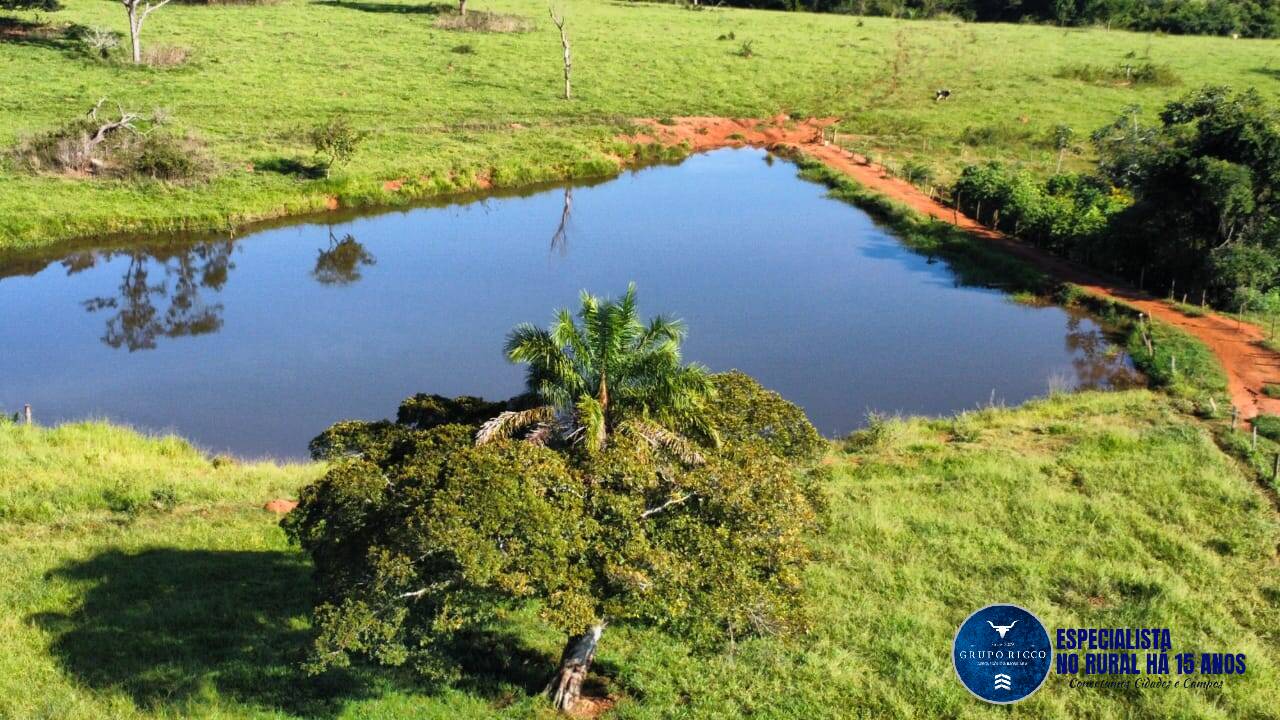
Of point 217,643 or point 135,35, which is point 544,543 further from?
point 135,35

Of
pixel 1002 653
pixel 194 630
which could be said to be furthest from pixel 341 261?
pixel 1002 653

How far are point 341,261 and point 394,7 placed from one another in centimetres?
4037

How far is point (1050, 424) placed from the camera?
21.2 meters

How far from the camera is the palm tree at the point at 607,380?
11445 millimetres

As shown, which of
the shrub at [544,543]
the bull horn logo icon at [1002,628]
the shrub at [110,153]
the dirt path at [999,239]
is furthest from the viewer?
the shrub at [110,153]

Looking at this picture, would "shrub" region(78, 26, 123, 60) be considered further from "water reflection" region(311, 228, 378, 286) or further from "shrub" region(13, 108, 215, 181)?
"water reflection" region(311, 228, 378, 286)

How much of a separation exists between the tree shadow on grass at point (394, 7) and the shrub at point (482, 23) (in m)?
2.62

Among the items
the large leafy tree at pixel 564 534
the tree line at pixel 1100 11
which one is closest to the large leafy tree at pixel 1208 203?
the large leafy tree at pixel 564 534

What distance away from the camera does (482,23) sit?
207 feet

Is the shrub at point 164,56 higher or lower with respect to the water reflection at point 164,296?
higher

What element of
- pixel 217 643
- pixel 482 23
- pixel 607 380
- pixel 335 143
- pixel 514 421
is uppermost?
pixel 482 23

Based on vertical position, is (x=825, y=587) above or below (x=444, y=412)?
below

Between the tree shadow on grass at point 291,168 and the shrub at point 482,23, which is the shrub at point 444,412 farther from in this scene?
the shrub at point 482,23

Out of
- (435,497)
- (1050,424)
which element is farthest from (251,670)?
(1050,424)
